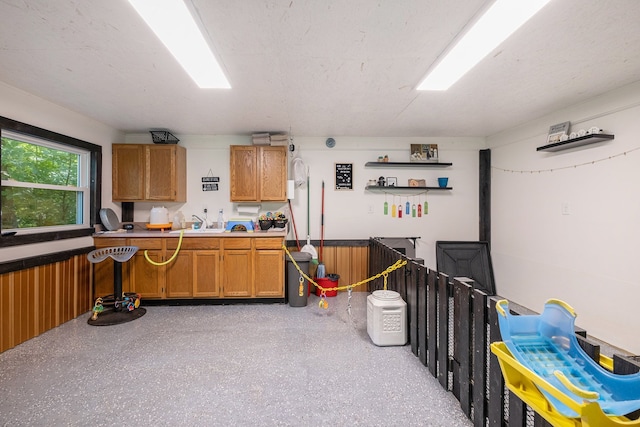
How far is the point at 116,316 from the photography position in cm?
332

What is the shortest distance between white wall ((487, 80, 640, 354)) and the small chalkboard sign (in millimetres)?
2446

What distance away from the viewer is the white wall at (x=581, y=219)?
265 cm

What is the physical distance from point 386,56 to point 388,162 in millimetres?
2472

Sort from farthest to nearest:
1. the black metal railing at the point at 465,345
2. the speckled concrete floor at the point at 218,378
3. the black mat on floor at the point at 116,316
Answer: the black mat on floor at the point at 116,316 < the speckled concrete floor at the point at 218,378 < the black metal railing at the point at 465,345

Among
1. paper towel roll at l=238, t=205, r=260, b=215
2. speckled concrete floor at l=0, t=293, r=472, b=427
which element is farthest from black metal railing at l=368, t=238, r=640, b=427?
paper towel roll at l=238, t=205, r=260, b=215

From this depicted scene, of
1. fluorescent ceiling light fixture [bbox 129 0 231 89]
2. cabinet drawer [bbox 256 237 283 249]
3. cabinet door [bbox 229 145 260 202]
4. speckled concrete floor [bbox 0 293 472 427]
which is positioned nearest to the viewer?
fluorescent ceiling light fixture [bbox 129 0 231 89]

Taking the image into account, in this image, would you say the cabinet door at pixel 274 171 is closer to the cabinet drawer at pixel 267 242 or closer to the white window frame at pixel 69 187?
the cabinet drawer at pixel 267 242

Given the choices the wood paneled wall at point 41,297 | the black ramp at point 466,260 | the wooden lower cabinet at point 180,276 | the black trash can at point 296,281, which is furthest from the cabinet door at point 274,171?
the black ramp at point 466,260

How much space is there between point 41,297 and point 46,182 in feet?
4.31

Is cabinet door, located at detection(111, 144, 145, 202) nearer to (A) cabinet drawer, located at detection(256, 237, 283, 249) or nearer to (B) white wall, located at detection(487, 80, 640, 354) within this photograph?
(A) cabinet drawer, located at detection(256, 237, 283, 249)

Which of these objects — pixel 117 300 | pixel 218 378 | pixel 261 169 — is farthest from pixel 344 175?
pixel 117 300

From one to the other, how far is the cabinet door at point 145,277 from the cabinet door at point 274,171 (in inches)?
73.4

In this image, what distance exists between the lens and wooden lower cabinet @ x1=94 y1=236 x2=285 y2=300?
370cm

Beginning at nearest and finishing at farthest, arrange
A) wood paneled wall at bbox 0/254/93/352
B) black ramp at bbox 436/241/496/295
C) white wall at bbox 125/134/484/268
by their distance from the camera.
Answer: wood paneled wall at bbox 0/254/93/352 < black ramp at bbox 436/241/496/295 < white wall at bbox 125/134/484/268
